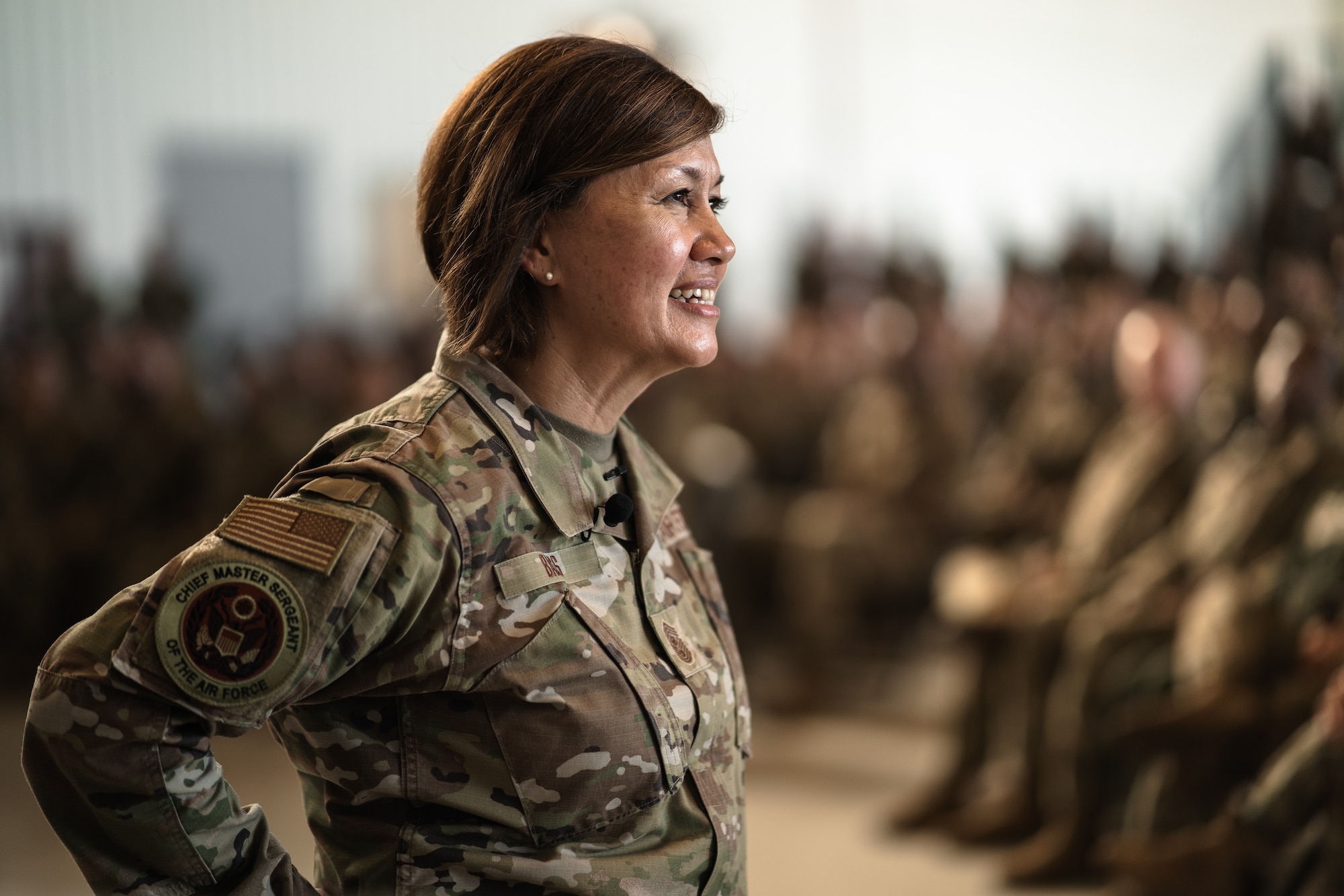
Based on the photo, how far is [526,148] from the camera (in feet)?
3.23

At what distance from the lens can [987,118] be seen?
23.8 ft

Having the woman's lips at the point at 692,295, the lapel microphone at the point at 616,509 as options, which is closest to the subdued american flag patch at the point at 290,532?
the lapel microphone at the point at 616,509

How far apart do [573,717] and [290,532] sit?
24 cm

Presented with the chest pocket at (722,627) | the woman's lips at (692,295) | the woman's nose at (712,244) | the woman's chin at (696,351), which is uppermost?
the woman's nose at (712,244)

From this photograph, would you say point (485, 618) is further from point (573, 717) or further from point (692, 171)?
point (692, 171)

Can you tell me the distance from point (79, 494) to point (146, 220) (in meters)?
3.55

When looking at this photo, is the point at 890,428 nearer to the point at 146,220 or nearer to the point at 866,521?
the point at 866,521

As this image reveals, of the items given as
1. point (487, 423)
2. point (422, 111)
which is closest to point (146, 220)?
point (422, 111)

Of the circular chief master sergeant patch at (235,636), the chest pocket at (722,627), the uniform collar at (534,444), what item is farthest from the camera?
the chest pocket at (722,627)

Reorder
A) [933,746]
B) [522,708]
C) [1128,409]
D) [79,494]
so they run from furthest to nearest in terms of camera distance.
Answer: [79,494], [933,746], [1128,409], [522,708]

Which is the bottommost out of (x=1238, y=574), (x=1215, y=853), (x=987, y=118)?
(x=1215, y=853)

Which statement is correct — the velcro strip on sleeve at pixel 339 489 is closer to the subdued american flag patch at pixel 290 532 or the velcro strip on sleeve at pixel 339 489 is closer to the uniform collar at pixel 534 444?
the subdued american flag patch at pixel 290 532

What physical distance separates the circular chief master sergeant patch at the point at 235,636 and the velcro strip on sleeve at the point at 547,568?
155 millimetres

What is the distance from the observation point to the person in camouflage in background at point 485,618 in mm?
832
